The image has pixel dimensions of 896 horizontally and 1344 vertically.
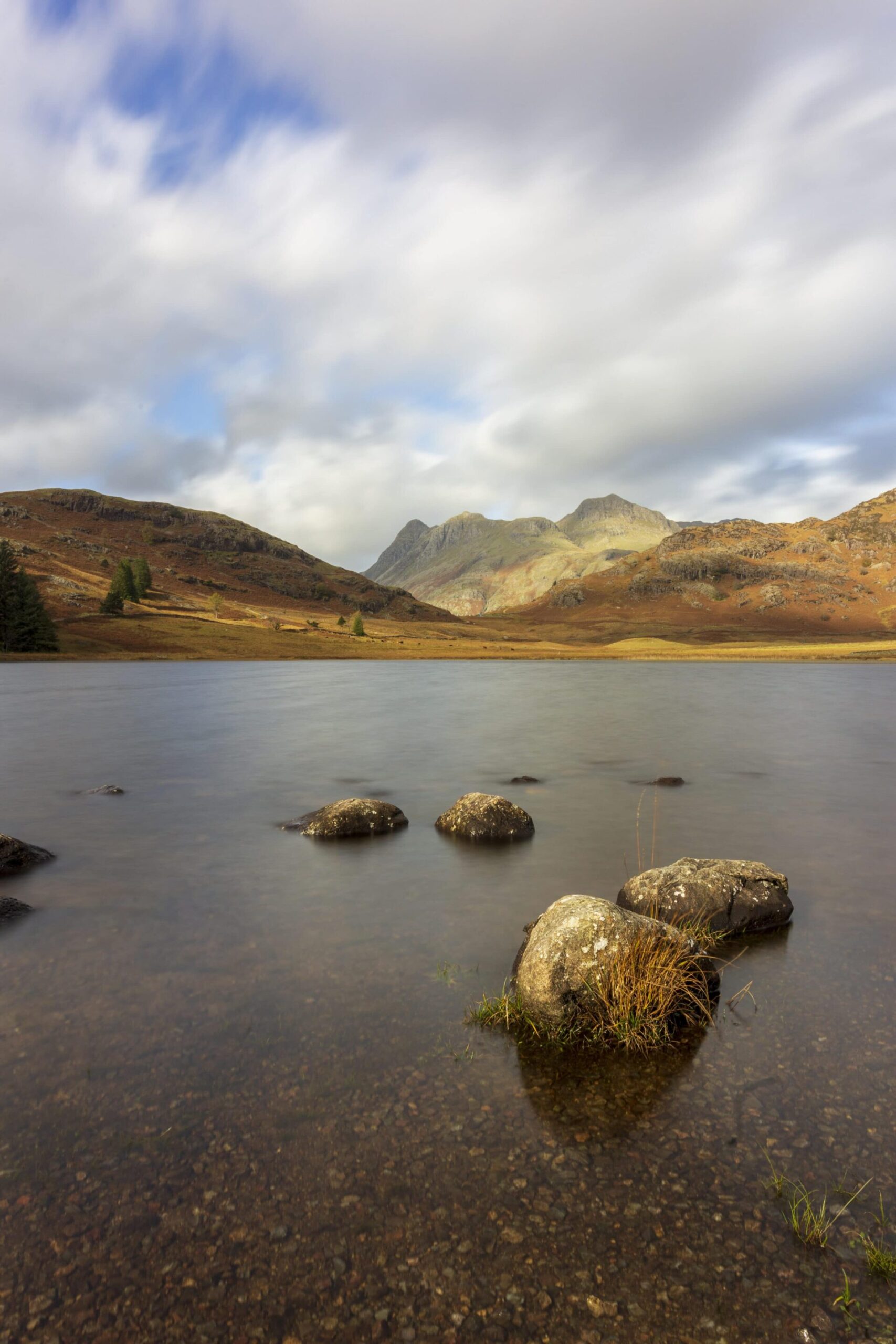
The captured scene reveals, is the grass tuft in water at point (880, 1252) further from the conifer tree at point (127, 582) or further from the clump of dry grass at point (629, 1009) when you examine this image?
the conifer tree at point (127, 582)

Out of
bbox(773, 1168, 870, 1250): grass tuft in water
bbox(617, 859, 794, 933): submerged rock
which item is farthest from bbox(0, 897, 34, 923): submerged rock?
bbox(773, 1168, 870, 1250): grass tuft in water

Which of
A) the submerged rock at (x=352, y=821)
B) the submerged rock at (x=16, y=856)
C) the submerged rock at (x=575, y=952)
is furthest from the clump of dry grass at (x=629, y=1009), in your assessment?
the submerged rock at (x=16, y=856)

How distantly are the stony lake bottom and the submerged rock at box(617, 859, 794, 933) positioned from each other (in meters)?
0.44

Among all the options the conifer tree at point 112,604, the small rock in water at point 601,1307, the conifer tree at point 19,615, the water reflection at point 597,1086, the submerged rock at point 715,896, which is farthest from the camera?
the conifer tree at point 112,604

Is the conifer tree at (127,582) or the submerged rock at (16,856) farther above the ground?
the conifer tree at (127,582)

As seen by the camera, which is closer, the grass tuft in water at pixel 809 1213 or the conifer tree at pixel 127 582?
the grass tuft in water at pixel 809 1213

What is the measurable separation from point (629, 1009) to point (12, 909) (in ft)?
33.5

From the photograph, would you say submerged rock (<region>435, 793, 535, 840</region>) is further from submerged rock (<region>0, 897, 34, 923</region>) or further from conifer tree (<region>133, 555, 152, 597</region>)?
conifer tree (<region>133, 555, 152, 597</region>)

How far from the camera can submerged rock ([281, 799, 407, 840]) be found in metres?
17.6

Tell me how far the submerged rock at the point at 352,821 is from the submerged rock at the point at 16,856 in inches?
220

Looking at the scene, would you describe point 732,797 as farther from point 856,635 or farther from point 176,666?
point 856,635

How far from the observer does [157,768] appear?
2900 centimetres

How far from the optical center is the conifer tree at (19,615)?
3861 inches

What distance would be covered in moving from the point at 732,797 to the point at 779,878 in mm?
11450
